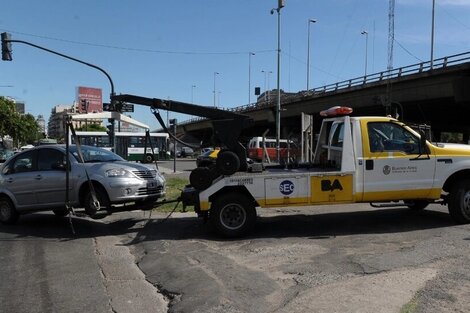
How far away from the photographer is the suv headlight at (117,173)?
992cm

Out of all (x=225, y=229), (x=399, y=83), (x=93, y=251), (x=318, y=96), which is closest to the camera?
(x=93, y=251)

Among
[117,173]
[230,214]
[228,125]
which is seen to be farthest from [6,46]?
[230,214]

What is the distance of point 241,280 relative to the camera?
20.3 ft

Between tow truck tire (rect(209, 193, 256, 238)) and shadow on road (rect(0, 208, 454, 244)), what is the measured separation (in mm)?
220

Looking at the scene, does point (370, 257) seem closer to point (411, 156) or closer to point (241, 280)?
point (241, 280)

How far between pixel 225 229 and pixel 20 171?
5.13 meters

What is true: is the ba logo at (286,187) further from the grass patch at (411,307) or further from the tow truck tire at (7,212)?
the tow truck tire at (7,212)

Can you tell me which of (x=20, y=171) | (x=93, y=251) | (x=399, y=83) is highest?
(x=399, y=83)

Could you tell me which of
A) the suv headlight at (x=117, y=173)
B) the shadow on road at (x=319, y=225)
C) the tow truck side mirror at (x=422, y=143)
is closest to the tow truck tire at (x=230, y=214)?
the shadow on road at (x=319, y=225)

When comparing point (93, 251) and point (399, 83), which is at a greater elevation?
point (399, 83)

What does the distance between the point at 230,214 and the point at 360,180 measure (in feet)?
7.73

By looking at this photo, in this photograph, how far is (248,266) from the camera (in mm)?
6836

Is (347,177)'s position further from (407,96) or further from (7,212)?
(407,96)

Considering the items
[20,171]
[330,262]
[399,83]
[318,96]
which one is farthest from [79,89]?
[330,262]
